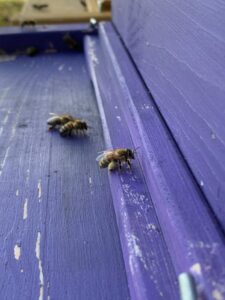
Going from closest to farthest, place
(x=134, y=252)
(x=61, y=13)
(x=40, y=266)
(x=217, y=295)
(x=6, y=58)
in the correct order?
1. (x=217, y=295)
2. (x=134, y=252)
3. (x=40, y=266)
4. (x=6, y=58)
5. (x=61, y=13)

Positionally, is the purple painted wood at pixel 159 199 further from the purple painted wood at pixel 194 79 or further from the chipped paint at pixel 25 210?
the chipped paint at pixel 25 210

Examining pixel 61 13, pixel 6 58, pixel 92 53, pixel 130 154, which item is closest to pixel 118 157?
pixel 130 154

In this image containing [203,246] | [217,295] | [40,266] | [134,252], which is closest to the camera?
[217,295]

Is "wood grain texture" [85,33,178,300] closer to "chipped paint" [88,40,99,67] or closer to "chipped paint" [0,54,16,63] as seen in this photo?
"chipped paint" [88,40,99,67]

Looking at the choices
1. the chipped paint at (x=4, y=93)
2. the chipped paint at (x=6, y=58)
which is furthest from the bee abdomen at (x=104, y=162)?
the chipped paint at (x=6, y=58)

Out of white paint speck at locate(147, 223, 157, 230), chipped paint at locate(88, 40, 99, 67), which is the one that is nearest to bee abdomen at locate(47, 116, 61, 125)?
chipped paint at locate(88, 40, 99, 67)

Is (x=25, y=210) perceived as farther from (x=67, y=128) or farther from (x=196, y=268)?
(x=196, y=268)

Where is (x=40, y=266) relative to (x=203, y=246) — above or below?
below
